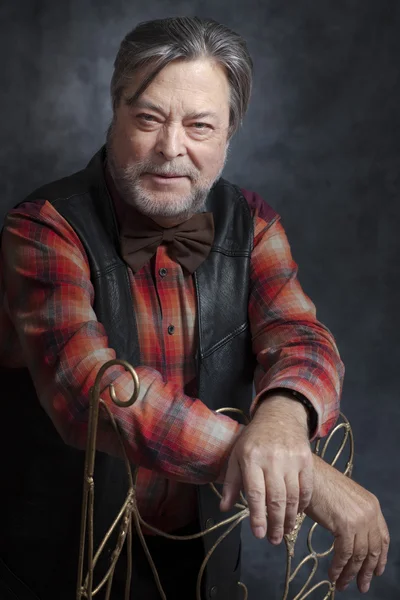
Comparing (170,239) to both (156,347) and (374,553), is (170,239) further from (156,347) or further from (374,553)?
(374,553)

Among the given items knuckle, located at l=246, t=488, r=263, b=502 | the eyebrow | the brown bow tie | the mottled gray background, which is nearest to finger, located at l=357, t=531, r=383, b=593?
knuckle, located at l=246, t=488, r=263, b=502

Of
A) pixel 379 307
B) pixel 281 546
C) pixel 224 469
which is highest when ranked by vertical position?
pixel 224 469

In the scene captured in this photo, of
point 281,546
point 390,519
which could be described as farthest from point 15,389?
point 390,519

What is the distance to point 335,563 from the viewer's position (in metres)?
1.87

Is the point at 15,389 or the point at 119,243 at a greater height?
the point at 119,243

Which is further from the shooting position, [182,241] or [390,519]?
[390,519]

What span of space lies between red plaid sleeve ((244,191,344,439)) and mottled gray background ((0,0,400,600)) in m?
0.91

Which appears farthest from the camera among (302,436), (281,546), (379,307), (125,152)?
(379,307)

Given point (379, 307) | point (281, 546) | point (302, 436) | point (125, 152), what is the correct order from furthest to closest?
1. point (379, 307)
2. point (281, 546)
3. point (125, 152)
4. point (302, 436)

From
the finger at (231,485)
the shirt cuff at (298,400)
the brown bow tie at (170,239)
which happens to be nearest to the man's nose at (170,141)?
the brown bow tie at (170,239)

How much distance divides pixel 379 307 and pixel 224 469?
192cm

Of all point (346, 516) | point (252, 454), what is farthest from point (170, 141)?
point (346, 516)

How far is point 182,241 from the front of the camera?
7.61 feet

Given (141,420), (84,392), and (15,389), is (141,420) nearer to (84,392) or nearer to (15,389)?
(84,392)
